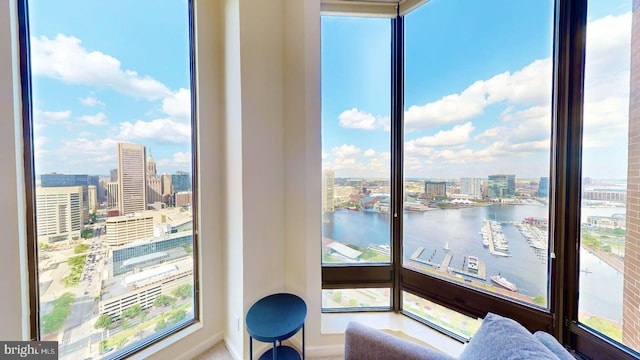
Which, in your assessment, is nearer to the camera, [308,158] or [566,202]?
[566,202]

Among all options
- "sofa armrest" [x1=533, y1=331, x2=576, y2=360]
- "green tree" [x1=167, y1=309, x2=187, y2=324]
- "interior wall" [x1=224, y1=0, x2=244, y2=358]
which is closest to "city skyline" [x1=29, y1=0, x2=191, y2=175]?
"interior wall" [x1=224, y1=0, x2=244, y2=358]

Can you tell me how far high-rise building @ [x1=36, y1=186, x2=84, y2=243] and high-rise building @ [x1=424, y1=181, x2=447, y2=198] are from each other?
2.32 m

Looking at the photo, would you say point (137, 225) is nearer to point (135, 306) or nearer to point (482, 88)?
point (135, 306)

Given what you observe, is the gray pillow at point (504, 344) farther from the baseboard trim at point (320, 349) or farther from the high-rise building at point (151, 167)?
the high-rise building at point (151, 167)

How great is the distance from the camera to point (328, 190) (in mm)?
1869

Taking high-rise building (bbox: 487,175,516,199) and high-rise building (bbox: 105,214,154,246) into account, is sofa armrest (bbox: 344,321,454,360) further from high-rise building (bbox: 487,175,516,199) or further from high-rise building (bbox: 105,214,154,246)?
high-rise building (bbox: 105,214,154,246)

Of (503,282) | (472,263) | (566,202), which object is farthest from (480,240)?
(566,202)

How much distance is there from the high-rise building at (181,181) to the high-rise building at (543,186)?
8.01 feet

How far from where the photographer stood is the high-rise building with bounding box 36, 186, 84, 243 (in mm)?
1138

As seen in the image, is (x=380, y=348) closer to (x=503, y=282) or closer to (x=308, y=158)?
(x=503, y=282)

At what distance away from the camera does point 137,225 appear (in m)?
1.44

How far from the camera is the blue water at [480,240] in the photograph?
117 centimetres

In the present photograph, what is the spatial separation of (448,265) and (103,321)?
238cm

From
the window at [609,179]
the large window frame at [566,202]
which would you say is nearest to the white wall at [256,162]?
the large window frame at [566,202]
